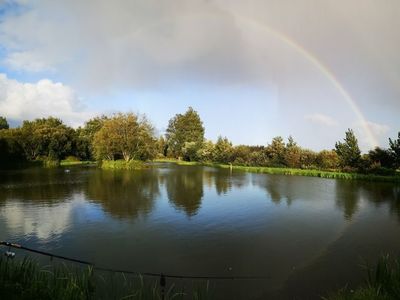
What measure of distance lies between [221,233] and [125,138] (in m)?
43.5

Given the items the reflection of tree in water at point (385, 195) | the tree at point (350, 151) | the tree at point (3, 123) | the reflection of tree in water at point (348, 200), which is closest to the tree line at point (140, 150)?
the tree at point (350, 151)

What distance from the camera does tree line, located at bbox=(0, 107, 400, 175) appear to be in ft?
152

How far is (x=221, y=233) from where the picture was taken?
50.3 ft

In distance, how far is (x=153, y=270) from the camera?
35.1 ft

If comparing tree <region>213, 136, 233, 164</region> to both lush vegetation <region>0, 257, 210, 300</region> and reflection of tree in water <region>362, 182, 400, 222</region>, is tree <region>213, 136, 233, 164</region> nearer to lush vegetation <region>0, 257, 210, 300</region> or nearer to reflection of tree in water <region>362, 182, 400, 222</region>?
reflection of tree in water <region>362, 182, 400, 222</region>

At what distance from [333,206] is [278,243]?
1144 cm

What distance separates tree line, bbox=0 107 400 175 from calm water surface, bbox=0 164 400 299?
63.9ft

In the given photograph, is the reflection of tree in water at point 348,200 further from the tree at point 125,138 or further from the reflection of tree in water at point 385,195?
the tree at point 125,138

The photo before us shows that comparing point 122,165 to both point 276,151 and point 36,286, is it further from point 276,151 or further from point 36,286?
point 36,286

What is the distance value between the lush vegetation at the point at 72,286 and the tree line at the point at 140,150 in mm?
40300

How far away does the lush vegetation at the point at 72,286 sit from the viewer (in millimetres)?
6977

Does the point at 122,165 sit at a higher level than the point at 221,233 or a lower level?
higher

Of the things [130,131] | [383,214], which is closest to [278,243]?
[383,214]

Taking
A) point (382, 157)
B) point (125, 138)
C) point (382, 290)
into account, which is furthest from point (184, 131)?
point (382, 290)
